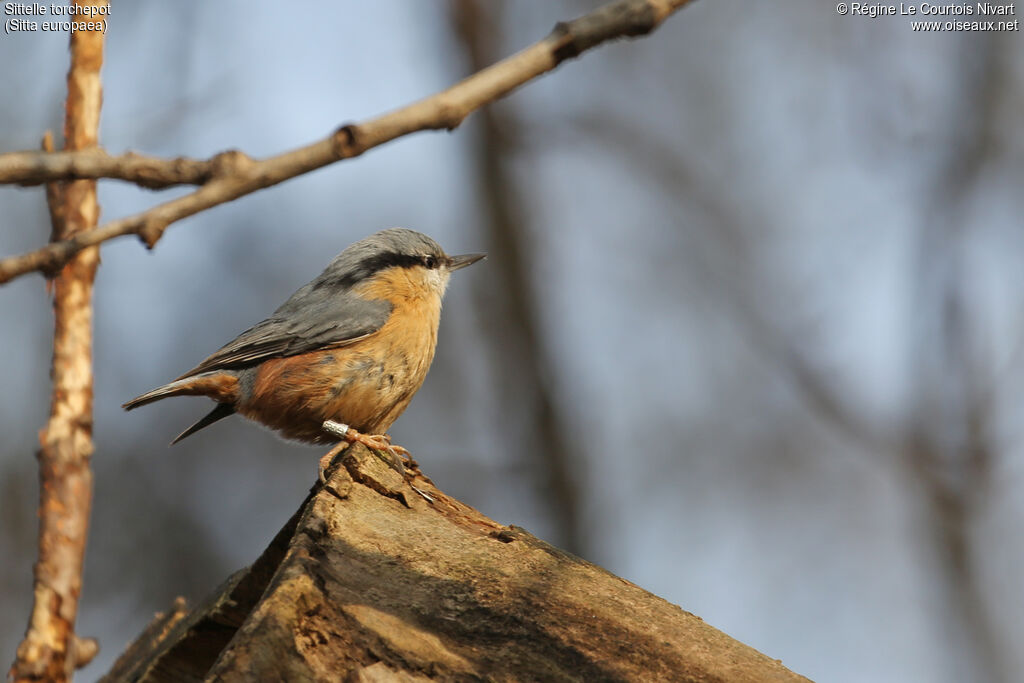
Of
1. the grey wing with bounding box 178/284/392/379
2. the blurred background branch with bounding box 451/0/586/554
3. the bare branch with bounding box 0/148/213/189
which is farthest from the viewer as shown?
the blurred background branch with bounding box 451/0/586/554

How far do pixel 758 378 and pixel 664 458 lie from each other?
1.10m

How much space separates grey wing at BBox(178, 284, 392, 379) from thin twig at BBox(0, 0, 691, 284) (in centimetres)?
254

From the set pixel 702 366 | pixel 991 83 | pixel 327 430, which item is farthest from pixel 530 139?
pixel 327 430

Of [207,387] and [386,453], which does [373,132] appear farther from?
[207,387]

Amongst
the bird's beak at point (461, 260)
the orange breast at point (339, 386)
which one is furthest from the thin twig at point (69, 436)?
the bird's beak at point (461, 260)

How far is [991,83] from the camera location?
23.2ft

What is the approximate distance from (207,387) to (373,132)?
279 cm

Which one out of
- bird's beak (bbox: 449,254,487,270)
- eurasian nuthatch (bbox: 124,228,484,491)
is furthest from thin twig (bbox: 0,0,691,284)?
bird's beak (bbox: 449,254,487,270)

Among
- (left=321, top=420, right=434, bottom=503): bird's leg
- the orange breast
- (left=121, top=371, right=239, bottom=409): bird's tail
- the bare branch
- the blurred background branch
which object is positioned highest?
the blurred background branch

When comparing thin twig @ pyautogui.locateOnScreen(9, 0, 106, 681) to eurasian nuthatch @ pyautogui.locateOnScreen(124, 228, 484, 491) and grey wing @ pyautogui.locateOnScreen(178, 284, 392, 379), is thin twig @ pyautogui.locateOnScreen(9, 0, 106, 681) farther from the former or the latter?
grey wing @ pyautogui.locateOnScreen(178, 284, 392, 379)

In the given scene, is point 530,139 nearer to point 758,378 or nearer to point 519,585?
point 758,378

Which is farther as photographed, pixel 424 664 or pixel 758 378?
pixel 758 378

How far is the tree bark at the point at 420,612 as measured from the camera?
216cm

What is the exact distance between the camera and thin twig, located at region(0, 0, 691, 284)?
1423 mm
